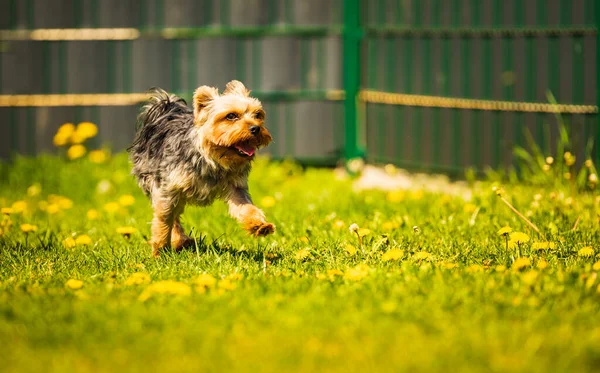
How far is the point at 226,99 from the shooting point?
677 cm

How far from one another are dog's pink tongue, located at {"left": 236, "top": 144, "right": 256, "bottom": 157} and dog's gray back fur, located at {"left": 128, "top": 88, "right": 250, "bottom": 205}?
9.5 inches

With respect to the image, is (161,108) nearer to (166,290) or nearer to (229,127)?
(229,127)

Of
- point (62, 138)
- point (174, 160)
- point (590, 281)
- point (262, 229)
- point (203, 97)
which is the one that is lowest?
point (590, 281)

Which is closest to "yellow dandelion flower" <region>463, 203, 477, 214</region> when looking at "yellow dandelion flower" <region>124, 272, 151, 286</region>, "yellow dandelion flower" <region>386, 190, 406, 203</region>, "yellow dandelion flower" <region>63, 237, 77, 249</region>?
"yellow dandelion flower" <region>386, 190, 406, 203</region>

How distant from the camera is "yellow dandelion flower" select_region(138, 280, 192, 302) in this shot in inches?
205

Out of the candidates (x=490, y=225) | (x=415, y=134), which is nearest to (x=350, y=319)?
(x=490, y=225)

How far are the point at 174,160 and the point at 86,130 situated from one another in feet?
16.4

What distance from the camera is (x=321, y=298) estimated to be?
5105mm

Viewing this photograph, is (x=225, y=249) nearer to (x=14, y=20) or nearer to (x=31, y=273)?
(x=31, y=273)

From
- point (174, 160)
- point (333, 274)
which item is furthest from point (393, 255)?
point (174, 160)

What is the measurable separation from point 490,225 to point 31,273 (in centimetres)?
323

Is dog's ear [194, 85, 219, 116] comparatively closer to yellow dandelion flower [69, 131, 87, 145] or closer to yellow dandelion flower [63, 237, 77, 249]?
yellow dandelion flower [63, 237, 77, 249]

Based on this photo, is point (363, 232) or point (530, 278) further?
point (363, 232)

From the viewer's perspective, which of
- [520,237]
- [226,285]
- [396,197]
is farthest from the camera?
[396,197]
